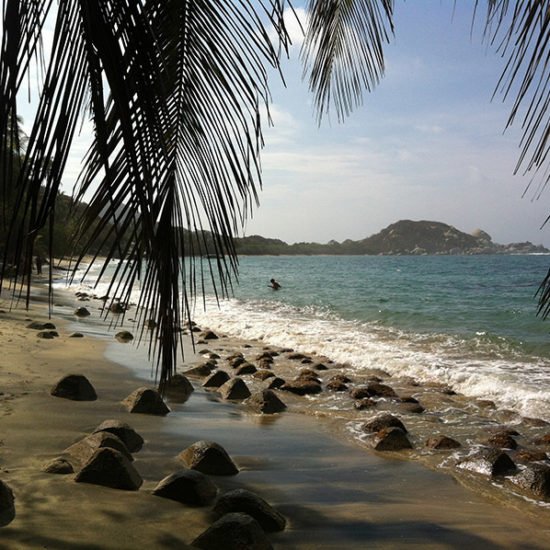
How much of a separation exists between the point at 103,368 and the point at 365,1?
549 cm

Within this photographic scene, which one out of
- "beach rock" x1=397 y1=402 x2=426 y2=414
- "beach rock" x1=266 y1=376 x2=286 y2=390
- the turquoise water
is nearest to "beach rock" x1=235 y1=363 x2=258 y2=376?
"beach rock" x1=266 y1=376 x2=286 y2=390

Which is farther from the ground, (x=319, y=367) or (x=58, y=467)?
(x=58, y=467)

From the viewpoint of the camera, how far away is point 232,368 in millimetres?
8484

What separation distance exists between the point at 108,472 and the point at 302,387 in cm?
415

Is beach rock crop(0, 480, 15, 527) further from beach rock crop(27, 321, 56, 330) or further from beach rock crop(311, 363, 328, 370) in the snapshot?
beach rock crop(27, 321, 56, 330)

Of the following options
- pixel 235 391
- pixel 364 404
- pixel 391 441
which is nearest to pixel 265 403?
pixel 235 391

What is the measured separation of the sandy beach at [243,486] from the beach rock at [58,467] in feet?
0.18

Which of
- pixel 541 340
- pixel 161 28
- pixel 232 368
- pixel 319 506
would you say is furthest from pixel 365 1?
pixel 541 340

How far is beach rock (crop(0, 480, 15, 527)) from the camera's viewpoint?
2.32 metres

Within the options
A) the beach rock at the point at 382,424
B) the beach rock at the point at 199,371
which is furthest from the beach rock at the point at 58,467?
the beach rock at the point at 199,371

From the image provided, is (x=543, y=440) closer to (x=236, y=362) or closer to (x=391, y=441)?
(x=391, y=441)

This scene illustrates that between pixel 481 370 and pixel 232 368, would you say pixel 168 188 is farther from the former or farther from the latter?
pixel 481 370

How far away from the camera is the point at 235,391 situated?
6215mm

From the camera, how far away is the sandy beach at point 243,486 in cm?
251
